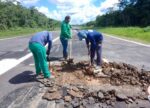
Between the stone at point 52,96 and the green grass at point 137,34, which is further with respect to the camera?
the green grass at point 137,34

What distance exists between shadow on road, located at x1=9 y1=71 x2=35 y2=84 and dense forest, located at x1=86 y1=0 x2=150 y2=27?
5509cm

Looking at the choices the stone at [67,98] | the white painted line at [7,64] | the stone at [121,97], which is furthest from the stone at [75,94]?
the white painted line at [7,64]

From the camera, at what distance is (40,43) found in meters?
8.16

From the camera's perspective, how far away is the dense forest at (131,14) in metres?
66.3

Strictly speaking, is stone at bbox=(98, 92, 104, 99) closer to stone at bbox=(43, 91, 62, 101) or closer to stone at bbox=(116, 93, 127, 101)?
stone at bbox=(116, 93, 127, 101)

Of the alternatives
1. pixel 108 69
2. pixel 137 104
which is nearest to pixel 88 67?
pixel 108 69

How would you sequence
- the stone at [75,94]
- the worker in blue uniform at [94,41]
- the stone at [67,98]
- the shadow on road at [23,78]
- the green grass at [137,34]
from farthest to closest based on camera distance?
the green grass at [137,34] → the worker in blue uniform at [94,41] → the shadow on road at [23,78] → the stone at [75,94] → the stone at [67,98]

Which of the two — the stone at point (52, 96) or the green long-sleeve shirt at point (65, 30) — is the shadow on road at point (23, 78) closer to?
the stone at point (52, 96)

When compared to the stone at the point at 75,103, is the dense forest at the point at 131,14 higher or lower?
lower

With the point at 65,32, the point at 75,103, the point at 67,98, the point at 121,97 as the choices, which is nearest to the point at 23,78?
the point at 67,98

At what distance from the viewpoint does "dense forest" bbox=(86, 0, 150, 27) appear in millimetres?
66312

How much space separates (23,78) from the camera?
28.9 feet

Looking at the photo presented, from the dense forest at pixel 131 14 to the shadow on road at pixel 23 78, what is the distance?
55.1 m

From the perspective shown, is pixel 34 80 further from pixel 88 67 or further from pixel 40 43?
pixel 88 67
